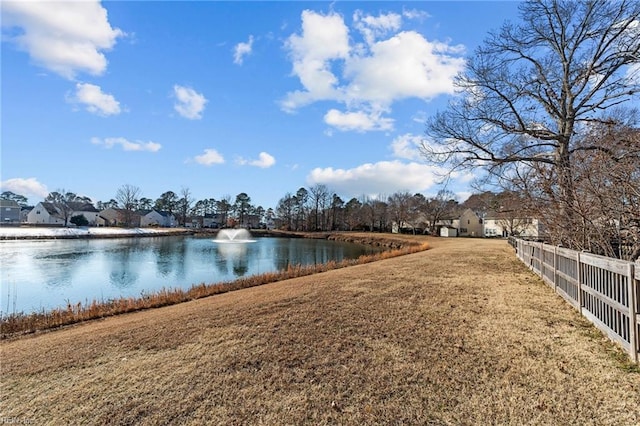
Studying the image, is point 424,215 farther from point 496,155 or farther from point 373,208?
point 496,155

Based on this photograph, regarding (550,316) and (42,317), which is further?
(42,317)

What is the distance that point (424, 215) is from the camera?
187 feet

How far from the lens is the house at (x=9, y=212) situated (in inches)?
2643

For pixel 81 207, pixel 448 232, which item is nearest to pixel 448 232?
pixel 448 232

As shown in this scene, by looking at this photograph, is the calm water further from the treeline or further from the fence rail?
the treeline

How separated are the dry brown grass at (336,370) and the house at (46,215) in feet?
254

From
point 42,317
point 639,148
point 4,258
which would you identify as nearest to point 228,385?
point 639,148

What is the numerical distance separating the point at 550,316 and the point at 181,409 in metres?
5.74

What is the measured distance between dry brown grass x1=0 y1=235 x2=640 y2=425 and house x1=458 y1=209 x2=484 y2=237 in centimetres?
5347

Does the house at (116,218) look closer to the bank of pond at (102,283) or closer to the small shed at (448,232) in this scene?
the bank of pond at (102,283)

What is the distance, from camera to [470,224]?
56.3 metres

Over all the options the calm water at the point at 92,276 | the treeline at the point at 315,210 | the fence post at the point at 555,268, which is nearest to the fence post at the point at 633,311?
the fence post at the point at 555,268

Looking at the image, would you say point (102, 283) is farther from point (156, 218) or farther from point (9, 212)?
point (9, 212)

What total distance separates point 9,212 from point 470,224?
3479 inches
